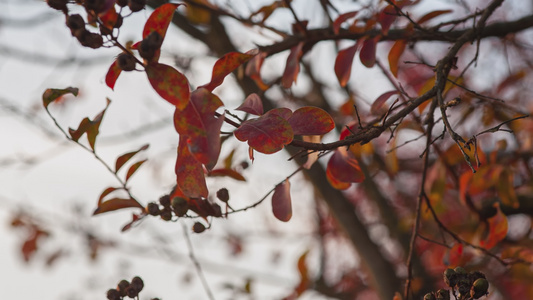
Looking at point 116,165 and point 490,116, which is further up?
point 490,116

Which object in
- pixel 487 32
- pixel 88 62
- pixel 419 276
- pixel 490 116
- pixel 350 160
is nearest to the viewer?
pixel 350 160

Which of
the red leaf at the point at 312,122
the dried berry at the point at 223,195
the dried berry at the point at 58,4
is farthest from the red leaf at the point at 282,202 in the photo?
the dried berry at the point at 58,4

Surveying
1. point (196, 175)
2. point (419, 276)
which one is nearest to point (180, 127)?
point (196, 175)

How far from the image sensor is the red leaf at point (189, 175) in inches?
28.5

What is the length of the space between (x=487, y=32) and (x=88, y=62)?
185cm

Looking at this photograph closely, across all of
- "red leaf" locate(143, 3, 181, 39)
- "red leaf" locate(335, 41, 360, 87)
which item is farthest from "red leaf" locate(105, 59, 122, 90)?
"red leaf" locate(335, 41, 360, 87)

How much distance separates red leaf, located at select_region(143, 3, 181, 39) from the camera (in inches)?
28.8

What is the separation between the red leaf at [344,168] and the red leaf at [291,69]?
24cm

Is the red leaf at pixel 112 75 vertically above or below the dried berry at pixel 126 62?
above

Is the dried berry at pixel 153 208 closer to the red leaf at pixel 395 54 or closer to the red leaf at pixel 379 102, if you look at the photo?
the red leaf at pixel 379 102

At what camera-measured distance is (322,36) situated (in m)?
Result: 1.35

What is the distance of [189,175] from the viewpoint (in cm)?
73

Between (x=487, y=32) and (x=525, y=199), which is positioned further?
(x=525, y=199)

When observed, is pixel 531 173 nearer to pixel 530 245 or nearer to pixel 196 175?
pixel 530 245
